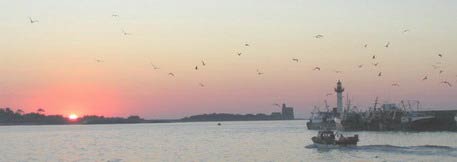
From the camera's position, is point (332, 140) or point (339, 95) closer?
point (332, 140)

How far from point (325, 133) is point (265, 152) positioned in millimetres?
11071

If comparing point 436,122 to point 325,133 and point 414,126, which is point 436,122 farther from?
point 325,133

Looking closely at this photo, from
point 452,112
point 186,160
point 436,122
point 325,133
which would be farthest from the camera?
point 452,112

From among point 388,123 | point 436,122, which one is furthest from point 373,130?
point 436,122

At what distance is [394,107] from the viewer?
189 meters

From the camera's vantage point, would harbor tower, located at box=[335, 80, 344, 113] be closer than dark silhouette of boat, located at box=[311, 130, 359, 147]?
No

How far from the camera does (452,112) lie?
654 feet

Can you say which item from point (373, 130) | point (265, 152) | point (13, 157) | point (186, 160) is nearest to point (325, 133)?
point (265, 152)

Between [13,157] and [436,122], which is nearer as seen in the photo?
[13,157]

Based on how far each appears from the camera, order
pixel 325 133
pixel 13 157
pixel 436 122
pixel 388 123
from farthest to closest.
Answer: pixel 388 123
pixel 436 122
pixel 325 133
pixel 13 157

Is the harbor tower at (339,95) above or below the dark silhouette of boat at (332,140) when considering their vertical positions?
above

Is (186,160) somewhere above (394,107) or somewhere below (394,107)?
below

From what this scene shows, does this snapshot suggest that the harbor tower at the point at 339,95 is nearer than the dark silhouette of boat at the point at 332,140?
No

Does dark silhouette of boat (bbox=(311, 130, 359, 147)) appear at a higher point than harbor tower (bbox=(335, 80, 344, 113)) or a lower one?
lower
